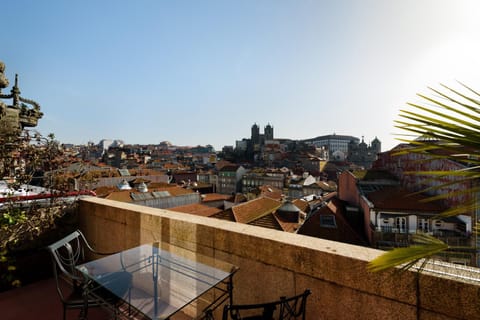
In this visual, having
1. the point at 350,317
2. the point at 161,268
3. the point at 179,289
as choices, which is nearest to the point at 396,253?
the point at 350,317

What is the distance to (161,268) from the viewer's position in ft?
8.25

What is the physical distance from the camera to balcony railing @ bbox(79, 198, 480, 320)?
1.52 meters

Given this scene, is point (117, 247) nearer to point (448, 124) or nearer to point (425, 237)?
point (425, 237)

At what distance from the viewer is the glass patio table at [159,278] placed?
2.04 metres

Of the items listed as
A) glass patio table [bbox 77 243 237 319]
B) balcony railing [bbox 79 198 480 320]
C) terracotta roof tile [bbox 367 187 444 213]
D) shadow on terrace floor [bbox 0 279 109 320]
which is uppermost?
balcony railing [bbox 79 198 480 320]

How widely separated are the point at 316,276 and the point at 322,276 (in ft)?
0.17

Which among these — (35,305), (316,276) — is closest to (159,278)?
(316,276)

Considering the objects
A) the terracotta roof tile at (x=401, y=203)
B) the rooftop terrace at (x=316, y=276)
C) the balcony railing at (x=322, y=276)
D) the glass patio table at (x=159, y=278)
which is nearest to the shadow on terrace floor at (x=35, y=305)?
the rooftop terrace at (x=316, y=276)

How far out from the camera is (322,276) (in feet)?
6.36

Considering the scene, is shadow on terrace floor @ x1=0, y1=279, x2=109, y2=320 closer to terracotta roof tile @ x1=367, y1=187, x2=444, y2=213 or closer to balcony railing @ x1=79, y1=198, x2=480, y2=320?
balcony railing @ x1=79, y1=198, x2=480, y2=320

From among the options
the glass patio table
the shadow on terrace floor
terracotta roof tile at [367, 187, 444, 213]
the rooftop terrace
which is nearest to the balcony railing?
the rooftop terrace

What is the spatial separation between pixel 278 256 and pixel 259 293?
0.41 m

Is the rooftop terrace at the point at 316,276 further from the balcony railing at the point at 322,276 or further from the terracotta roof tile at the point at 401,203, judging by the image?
the terracotta roof tile at the point at 401,203

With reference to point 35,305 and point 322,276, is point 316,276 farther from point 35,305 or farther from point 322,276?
point 35,305
